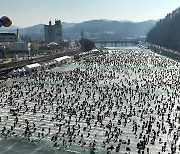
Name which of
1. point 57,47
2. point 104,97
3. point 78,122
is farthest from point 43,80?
point 57,47

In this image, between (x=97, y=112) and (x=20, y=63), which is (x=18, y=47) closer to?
(x=20, y=63)

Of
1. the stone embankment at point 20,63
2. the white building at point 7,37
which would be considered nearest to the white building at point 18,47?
the stone embankment at point 20,63

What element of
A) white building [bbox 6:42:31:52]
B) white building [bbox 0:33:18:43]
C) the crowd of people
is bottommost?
the crowd of people

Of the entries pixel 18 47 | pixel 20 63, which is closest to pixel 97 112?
pixel 20 63

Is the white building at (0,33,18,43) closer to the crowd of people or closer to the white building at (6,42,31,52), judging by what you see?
the white building at (6,42,31,52)

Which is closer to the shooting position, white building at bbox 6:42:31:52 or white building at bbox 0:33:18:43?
white building at bbox 6:42:31:52

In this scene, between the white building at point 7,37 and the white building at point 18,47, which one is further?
the white building at point 7,37

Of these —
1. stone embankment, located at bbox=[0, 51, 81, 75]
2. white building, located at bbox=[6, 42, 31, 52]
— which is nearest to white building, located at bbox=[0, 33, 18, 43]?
white building, located at bbox=[6, 42, 31, 52]

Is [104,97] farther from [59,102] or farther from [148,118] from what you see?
[148,118]

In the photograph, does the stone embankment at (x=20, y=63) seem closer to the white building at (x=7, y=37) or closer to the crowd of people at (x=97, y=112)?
the crowd of people at (x=97, y=112)
